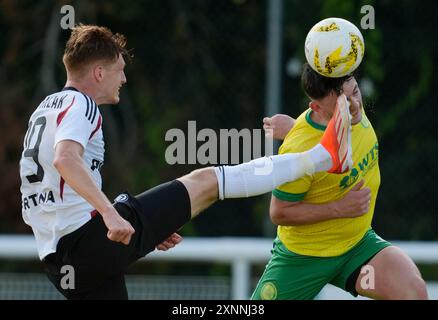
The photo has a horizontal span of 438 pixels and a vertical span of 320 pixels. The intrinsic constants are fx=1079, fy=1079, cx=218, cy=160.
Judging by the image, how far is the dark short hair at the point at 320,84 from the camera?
209 inches

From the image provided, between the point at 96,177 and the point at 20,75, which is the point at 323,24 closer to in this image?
the point at 96,177

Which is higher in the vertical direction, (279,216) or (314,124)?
(314,124)

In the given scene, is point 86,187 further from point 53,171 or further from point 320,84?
point 320,84

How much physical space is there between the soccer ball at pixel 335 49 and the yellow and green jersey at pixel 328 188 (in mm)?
331

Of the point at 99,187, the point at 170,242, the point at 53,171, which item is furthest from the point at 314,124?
the point at 53,171

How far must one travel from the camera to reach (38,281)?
9.15m

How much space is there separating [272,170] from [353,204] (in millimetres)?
493

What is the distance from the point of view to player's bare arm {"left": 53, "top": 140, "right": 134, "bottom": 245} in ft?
15.0

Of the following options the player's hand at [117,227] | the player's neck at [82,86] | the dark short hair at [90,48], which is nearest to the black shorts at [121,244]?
the player's hand at [117,227]

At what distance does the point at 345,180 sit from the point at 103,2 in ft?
18.1

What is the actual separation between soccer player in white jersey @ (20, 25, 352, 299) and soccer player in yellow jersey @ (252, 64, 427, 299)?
0.79ft

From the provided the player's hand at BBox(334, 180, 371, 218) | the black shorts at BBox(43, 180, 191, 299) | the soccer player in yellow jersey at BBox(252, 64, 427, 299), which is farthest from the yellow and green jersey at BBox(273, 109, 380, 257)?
the black shorts at BBox(43, 180, 191, 299)

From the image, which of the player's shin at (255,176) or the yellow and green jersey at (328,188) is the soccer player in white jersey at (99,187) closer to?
the player's shin at (255,176)

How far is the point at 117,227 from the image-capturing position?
4559mm
